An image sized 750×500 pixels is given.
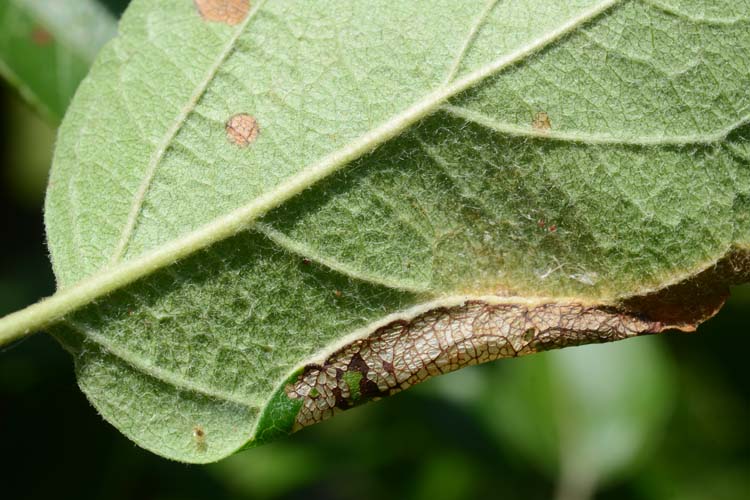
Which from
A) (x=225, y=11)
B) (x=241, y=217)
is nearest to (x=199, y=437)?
(x=241, y=217)

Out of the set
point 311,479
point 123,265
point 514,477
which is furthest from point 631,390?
point 123,265

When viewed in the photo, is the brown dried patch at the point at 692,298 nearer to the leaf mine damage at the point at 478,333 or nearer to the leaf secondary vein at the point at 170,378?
the leaf mine damage at the point at 478,333

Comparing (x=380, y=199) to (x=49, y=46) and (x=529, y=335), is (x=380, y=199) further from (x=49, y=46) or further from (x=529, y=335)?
(x=49, y=46)

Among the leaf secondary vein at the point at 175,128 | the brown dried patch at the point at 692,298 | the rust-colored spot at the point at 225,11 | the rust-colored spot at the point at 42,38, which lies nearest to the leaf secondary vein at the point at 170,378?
the leaf secondary vein at the point at 175,128

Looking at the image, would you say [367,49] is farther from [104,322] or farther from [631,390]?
[631,390]

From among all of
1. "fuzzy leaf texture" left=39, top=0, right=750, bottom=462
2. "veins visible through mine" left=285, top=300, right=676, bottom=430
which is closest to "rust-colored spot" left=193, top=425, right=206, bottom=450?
"fuzzy leaf texture" left=39, top=0, right=750, bottom=462

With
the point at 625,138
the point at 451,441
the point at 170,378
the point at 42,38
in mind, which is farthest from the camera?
the point at 451,441
